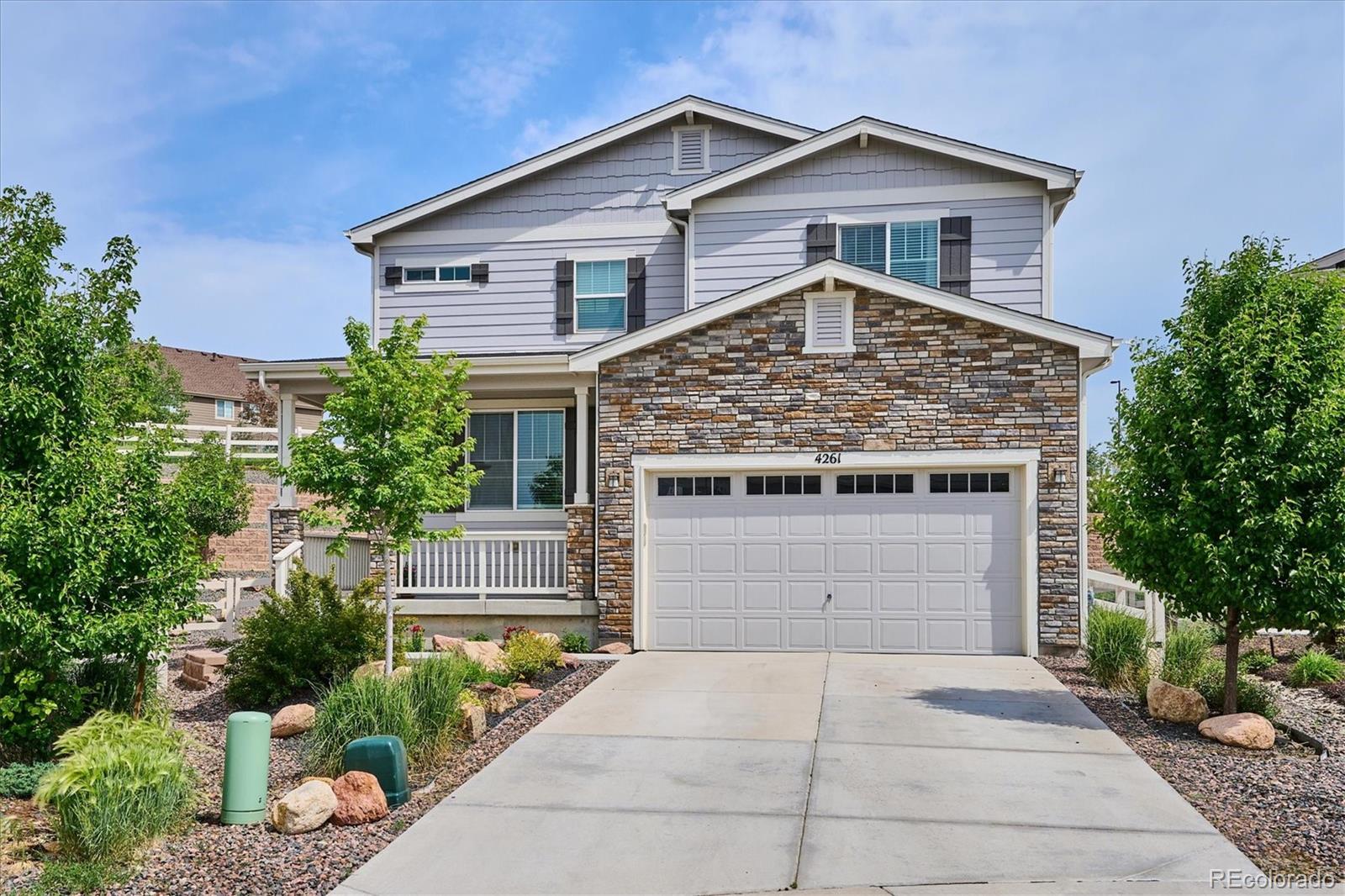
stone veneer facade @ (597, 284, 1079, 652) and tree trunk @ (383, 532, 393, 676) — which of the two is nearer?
tree trunk @ (383, 532, 393, 676)

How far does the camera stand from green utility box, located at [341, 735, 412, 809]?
23.4 feet

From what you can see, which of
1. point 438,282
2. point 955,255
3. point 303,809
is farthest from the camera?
point 438,282

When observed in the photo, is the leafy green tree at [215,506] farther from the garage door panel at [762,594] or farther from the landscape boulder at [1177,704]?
the landscape boulder at [1177,704]

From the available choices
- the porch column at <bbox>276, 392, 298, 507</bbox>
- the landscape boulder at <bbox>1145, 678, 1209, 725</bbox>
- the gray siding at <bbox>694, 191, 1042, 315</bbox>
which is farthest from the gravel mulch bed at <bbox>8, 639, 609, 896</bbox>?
the gray siding at <bbox>694, 191, 1042, 315</bbox>

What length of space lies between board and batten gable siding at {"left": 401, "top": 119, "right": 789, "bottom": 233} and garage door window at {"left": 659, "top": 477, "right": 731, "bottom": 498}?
18.4ft

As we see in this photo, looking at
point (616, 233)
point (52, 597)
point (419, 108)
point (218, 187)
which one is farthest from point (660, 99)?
point (52, 597)

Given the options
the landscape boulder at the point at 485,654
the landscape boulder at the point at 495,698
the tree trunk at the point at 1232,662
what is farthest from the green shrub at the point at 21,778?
the tree trunk at the point at 1232,662

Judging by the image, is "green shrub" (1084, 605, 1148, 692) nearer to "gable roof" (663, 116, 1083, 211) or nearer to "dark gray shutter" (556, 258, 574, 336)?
"gable roof" (663, 116, 1083, 211)

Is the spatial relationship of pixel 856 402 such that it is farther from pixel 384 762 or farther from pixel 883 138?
pixel 384 762

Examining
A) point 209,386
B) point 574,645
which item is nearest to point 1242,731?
point 574,645

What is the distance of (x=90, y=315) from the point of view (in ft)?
27.2

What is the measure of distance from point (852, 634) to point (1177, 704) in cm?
452

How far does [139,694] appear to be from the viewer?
28.2 ft

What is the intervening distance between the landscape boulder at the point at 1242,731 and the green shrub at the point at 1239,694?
2.28ft
